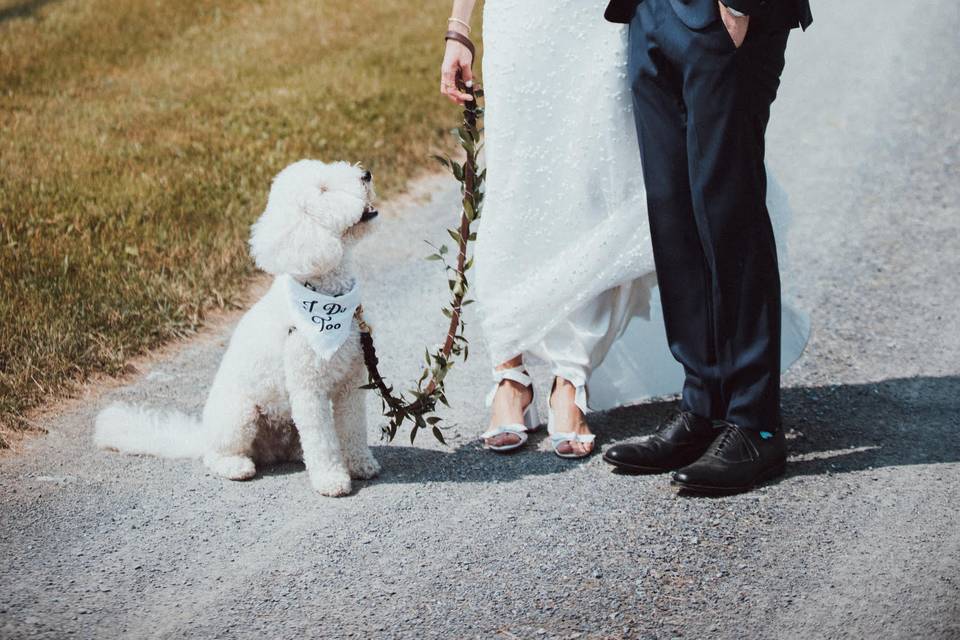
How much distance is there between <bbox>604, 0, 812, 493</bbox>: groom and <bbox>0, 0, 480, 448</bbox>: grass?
2.41m

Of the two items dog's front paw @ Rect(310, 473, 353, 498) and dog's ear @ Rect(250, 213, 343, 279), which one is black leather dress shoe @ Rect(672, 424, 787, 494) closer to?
dog's front paw @ Rect(310, 473, 353, 498)

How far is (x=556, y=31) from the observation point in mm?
3521

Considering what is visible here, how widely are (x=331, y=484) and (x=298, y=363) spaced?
16.3 inches

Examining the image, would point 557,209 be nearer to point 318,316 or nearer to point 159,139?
point 318,316

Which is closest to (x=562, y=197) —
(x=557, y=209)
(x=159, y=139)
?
(x=557, y=209)

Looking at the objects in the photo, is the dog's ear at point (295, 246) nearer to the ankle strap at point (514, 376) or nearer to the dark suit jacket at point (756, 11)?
the ankle strap at point (514, 376)

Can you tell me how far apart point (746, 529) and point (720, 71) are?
1376 mm

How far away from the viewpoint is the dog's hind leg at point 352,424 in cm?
354

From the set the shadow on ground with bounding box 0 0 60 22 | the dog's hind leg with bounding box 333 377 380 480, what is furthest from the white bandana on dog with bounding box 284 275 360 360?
the shadow on ground with bounding box 0 0 60 22

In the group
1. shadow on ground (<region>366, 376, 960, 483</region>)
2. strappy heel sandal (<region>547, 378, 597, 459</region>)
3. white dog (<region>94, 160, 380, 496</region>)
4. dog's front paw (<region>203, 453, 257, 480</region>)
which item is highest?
white dog (<region>94, 160, 380, 496</region>)

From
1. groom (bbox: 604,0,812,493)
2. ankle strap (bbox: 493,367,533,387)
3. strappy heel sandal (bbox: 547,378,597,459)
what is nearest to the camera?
groom (bbox: 604,0,812,493)

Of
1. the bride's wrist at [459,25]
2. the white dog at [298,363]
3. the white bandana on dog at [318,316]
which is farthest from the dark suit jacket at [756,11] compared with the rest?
the white bandana on dog at [318,316]

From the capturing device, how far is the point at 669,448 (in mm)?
3535

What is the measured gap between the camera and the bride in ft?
11.6
